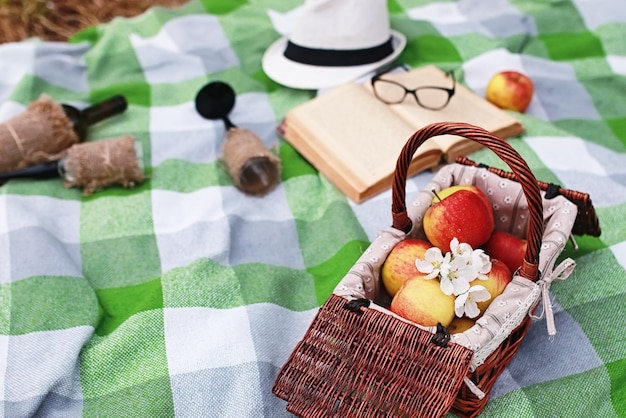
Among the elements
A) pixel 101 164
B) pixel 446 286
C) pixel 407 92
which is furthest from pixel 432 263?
pixel 101 164

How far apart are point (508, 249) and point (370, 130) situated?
1.48ft

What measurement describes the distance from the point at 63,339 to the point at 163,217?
0.32 metres

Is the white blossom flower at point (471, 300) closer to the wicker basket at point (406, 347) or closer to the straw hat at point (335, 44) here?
the wicker basket at point (406, 347)

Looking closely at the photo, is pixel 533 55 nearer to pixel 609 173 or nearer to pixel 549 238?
pixel 609 173

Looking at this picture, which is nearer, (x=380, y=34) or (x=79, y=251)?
(x=79, y=251)

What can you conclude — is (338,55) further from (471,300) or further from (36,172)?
(471,300)

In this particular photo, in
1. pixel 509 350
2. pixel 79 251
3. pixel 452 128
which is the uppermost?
pixel 452 128

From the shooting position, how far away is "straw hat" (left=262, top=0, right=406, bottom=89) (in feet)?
4.59

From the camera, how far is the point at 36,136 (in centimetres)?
123

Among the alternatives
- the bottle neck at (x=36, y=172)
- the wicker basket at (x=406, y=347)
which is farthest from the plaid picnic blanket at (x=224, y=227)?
the wicker basket at (x=406, y=347)

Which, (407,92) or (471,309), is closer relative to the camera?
(471,309)

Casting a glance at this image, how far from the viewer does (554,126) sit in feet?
4.50

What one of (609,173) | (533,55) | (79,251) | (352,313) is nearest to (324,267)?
(352,313)

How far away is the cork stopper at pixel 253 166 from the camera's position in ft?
4.02
